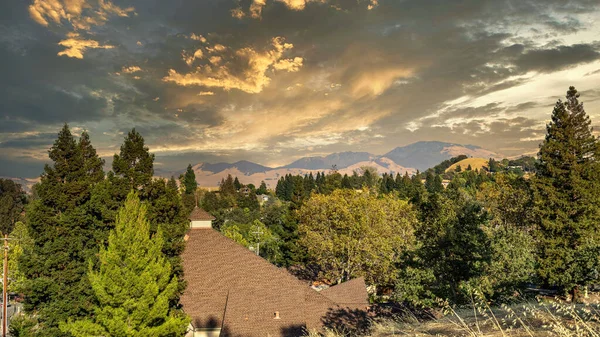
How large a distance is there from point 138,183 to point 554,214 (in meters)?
36.9

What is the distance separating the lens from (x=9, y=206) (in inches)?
3317

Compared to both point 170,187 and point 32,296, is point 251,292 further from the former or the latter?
point 32,296

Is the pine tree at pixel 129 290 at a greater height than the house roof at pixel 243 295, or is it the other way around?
the pine tree at pixel 129 290

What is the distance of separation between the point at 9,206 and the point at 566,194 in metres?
111

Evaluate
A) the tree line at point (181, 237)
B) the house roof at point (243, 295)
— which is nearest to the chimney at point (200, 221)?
the house roof at point (243, 295)

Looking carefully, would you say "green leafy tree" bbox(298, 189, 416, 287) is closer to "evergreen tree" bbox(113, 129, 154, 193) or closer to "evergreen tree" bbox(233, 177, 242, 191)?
"evergreen tree" bbox(113, 129, 154, 193)

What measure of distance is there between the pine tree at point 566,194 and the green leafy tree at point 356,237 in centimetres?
1321

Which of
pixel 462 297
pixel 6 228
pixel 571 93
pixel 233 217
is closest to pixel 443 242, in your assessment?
pixel 462 297

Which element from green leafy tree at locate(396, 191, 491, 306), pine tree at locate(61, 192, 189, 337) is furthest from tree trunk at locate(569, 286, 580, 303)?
pine tree at locate(61, 192, 189, 337)

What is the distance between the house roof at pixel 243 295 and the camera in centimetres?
2155

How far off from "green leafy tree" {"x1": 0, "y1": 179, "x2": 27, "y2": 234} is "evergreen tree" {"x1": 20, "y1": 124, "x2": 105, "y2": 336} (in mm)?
71093

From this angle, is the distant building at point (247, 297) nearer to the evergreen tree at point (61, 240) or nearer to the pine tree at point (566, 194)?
the evergreen tree at point (61, 240)

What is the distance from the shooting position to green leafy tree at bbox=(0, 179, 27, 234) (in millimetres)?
80812

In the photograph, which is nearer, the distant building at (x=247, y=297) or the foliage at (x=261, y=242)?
the distant building at (x=247, y=297)
